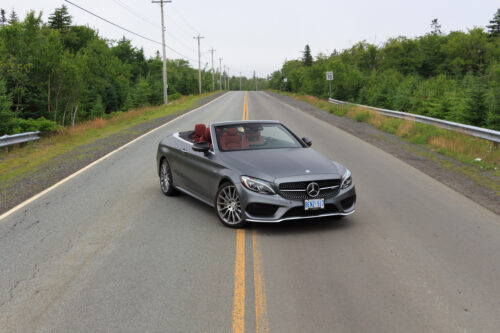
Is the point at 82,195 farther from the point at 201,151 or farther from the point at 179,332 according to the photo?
the point at 179,332

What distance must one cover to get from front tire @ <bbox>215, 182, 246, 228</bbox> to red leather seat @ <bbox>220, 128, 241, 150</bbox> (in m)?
0.90

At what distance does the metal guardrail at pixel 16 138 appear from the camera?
1595 centimetres

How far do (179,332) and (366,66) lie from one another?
77727 mm

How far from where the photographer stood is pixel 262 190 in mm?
6453

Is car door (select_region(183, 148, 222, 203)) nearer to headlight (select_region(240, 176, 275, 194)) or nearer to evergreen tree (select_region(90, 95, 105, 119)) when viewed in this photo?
headlight (select_region(240, 176, 275, 194))

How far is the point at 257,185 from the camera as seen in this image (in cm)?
648

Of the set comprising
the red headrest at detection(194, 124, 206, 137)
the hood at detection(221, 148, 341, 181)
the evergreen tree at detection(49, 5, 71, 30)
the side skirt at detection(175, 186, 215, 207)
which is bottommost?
the side skirt at detection(175, 186, 215, 207)

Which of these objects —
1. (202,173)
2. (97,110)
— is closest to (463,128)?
(202,173)

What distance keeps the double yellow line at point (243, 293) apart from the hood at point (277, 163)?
3.18 ft

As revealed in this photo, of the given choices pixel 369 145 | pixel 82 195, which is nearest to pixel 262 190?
pixel 82 195

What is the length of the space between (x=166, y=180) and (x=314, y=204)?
3645 mm

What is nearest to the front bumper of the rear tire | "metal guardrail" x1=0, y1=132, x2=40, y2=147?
the rear tire

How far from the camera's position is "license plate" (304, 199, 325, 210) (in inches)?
252

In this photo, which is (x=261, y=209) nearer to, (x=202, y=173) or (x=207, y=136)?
(x=202, y=173)
